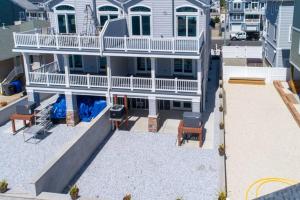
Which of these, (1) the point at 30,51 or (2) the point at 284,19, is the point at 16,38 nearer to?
(1) the point at 30,51

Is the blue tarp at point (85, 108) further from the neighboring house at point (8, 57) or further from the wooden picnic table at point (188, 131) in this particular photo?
the neighboring house at point (8, 57)

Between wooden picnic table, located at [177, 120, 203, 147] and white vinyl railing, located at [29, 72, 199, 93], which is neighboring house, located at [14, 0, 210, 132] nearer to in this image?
white vinyl railing, located at [29, 72, 199, 93]

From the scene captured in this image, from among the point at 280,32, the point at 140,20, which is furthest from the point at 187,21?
the point at 280,32

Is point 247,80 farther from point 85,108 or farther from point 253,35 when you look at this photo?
point 253,35

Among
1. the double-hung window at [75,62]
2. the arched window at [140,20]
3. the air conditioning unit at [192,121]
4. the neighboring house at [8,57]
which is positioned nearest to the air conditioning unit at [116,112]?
the air conditioning unit at [192,121]

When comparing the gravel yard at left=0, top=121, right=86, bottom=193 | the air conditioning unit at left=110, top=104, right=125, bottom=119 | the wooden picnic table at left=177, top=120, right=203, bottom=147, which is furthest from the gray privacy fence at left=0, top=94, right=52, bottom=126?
the wooden picnic table at left=177, top=120, right=203, bottom=147

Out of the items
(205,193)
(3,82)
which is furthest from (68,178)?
(3,82)

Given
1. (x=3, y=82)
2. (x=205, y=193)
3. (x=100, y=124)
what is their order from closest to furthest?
(x=205, y=193) → (x=100, y=124) → (x=3, y=82)
